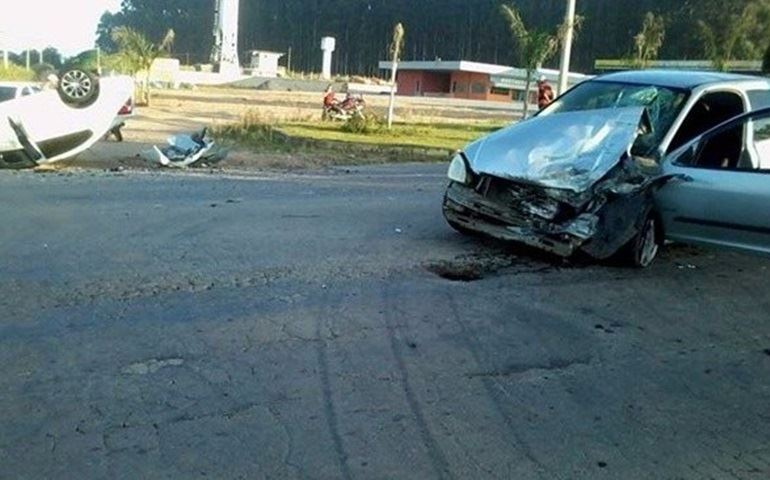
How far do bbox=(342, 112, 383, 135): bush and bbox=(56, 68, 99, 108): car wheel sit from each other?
1081cm

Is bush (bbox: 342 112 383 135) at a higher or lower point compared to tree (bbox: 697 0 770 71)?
lower

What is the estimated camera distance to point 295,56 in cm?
12450

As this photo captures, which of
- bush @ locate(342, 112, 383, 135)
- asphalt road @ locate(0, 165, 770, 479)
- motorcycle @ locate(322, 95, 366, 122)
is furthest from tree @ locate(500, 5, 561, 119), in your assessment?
asphalt road @ locate(0, 165, 770, 479)

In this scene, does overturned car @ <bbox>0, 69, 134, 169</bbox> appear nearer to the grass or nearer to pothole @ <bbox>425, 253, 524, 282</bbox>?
the grass

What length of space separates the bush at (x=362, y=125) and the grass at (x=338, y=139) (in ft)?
0.27

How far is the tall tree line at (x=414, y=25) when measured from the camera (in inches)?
2911

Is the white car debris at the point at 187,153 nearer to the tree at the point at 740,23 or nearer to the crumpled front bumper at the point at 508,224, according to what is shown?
the crumpled front bumper at the point at 508,224

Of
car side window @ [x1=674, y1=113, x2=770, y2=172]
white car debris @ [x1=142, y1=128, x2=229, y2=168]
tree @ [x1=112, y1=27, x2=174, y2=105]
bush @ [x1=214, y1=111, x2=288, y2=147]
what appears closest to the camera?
car side window @ [x1=674, y1=113, x2=770, y2=172]

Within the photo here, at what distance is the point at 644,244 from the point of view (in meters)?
6.22

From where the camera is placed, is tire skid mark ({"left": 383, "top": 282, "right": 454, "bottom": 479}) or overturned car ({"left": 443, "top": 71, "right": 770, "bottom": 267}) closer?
tire skid mark ({"left": 383, "top": 282, "right": 454, "bottom": 479})

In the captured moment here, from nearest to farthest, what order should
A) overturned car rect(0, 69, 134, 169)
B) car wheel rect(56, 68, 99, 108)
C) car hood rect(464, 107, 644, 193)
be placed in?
1. car hood rect(464, 107, 644, 193)
2. overturned car rect(0, 69, 134, 169)
3. car wheel rect(56, 68, 99, 108)

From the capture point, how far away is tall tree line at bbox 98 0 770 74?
7394cm

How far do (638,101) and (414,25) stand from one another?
10894 cm

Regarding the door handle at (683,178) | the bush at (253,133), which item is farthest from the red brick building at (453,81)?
the door handle at (683,178)
